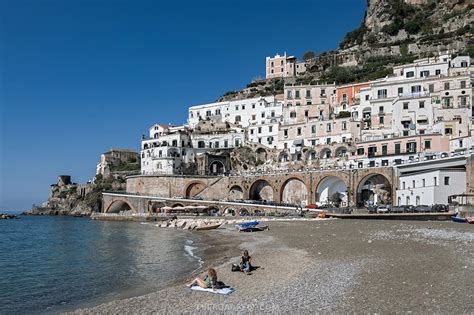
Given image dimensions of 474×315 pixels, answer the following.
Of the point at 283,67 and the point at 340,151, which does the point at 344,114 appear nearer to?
the point at 340,151

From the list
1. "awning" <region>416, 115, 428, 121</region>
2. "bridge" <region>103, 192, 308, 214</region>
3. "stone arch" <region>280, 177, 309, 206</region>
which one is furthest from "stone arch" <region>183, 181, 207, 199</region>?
"awning" <region>416, 115, 428, 121</region>

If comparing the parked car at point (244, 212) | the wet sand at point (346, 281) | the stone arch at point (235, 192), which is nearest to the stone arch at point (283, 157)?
the stone arch at point (235, 192)

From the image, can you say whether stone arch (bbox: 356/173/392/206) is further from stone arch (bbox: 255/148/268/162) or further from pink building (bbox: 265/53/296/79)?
pink building (bbox: 265/53/296/79)

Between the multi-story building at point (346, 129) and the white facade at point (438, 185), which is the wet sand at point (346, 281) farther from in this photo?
the multi-story building at point (346, 129)

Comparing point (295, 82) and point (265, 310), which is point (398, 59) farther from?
point (265, 310)

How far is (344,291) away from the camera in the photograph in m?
14.3

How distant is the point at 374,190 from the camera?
59.8m

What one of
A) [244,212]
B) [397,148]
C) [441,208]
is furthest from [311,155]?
[441,208]

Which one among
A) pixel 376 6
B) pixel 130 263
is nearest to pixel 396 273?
pixel 130 263

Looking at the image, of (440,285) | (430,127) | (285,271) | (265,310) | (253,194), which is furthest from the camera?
(253,194)

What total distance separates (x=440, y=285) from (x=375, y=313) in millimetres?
3541

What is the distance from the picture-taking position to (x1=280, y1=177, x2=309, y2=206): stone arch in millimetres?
67938

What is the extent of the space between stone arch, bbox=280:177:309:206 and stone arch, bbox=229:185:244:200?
27.3 ft

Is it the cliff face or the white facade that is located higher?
the cliff face
